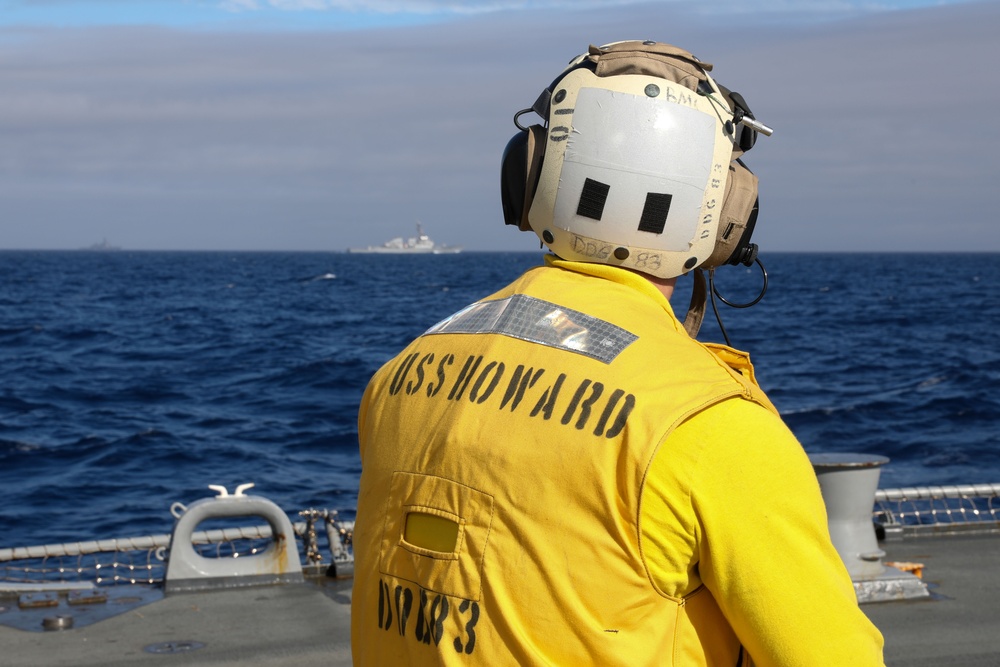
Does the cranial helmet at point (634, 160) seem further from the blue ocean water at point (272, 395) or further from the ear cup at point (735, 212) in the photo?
the blue ocean water at point (272, 395)

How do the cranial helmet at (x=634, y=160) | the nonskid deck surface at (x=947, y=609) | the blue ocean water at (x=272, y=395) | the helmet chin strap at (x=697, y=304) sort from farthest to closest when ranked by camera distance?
the blue ocean water at (x=272, y=395)
the nonskid deck surface at (x=947, y=609)
the helmet chin strap at (x=697, y=304)
the cranial helmet at (x=634, y=160)

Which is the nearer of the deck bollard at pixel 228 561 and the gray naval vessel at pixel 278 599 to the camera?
the gray naval vessel at pixel 278 599

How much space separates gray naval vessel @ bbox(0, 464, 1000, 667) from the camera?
518 centimetres

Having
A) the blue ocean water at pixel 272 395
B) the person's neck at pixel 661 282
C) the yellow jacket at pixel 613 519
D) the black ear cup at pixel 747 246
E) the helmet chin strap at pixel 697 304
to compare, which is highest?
the black ear cup at pixel 747 246

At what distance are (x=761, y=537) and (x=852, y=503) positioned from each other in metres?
4.93

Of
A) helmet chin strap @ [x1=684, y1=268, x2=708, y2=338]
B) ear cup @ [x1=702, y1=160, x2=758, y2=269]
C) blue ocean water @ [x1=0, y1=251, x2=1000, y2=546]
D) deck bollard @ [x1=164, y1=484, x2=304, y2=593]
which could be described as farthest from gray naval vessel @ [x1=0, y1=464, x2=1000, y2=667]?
blue ocean water @ [x1=0, y1=251, x2=1000, y2=546]

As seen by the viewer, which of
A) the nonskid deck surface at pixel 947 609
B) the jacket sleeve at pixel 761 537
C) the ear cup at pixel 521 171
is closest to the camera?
the jacket sleeve at pixel 761 537

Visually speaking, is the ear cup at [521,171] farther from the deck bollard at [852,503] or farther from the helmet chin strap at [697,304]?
the deck bollard at [852,503]

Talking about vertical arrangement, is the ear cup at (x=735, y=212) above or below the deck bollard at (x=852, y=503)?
above

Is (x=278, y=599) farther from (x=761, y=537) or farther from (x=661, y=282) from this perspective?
(x=761, y=537)

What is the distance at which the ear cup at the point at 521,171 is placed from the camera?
214 centimetres

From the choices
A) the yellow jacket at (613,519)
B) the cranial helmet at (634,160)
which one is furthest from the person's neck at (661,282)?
the yellow jacket at (613,519)

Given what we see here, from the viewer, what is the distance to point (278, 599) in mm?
6008

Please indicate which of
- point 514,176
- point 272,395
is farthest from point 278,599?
point 272,395
